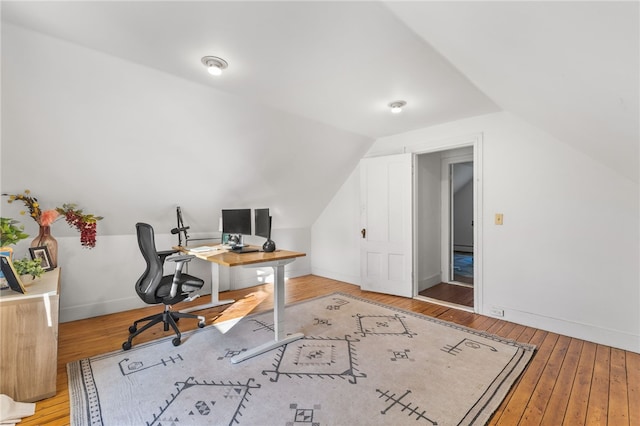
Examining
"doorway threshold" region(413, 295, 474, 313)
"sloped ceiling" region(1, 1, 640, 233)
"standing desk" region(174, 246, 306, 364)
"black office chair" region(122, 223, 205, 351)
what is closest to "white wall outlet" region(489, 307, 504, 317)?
"doorway threshold" region(413, 295, 474, 313)

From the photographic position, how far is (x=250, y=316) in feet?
11.1

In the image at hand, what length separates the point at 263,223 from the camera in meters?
3.22

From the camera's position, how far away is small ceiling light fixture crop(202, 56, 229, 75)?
2.22m

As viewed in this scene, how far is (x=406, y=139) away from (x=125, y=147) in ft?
11.5

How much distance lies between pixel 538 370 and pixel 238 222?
3.23 metres

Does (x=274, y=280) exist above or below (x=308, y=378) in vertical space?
above

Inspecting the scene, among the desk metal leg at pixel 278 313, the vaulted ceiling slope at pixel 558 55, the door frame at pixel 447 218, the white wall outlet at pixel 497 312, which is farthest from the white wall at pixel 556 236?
the desk metal leg at pixel 278 313

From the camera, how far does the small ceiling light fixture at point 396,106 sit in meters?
3.10

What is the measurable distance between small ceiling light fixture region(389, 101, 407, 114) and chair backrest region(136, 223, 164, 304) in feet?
8.98

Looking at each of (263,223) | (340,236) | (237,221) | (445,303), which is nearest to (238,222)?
(237,221)

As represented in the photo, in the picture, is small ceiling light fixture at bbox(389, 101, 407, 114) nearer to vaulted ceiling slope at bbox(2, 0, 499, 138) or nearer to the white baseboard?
vaulted ceiling slope at bbox(2, 0, 499, 138)

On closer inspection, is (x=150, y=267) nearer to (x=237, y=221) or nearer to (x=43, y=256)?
(x=43, y=256)

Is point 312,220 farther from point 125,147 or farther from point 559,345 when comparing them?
point 559,345

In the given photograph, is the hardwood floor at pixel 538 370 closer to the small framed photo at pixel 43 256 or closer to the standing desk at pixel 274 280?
the small framed photo at pixel 43 256
